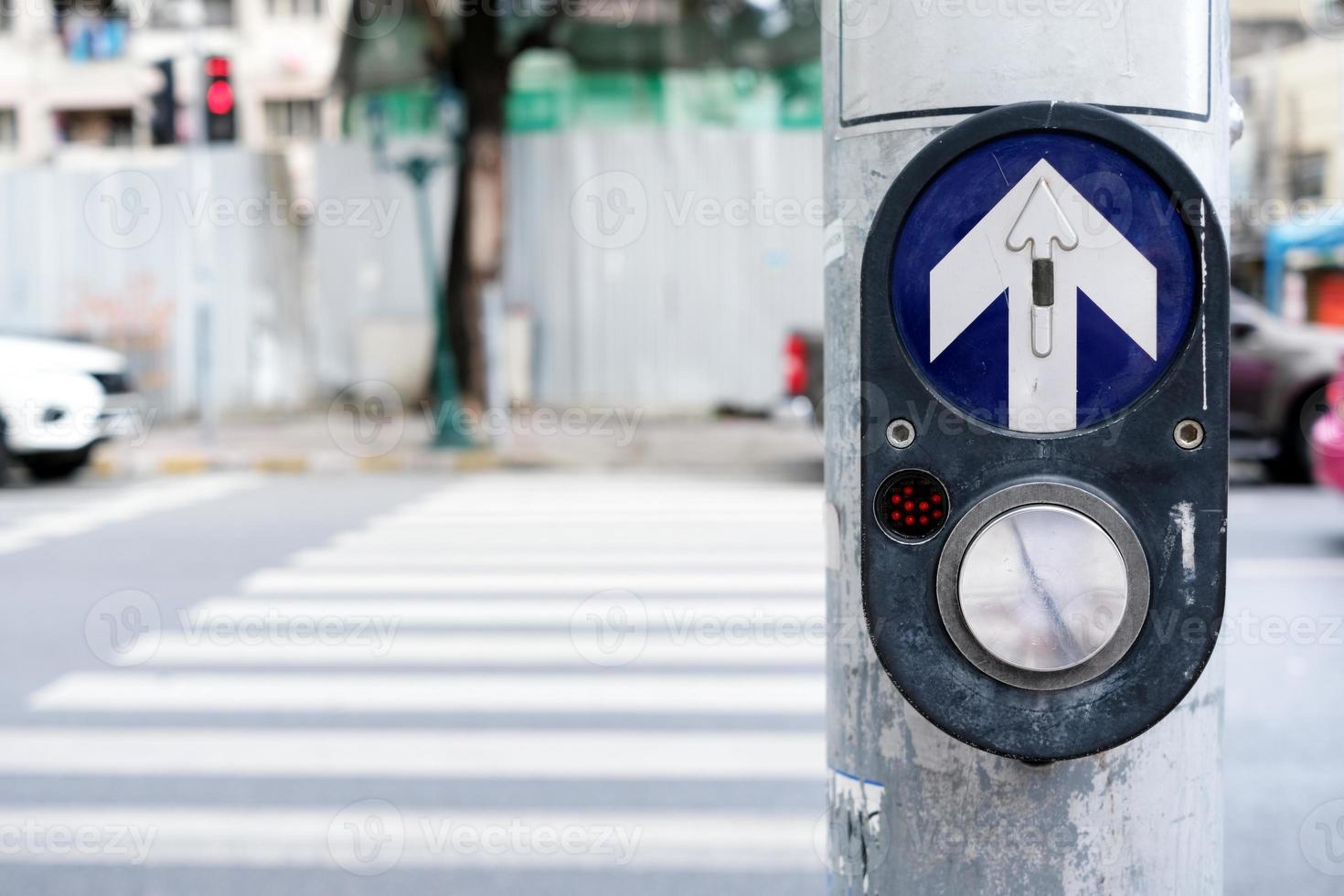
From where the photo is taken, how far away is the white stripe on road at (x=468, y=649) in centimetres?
585

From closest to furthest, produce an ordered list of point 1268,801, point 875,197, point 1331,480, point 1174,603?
point 1174,603
point 875,197
point 1268,801
point 1331,480

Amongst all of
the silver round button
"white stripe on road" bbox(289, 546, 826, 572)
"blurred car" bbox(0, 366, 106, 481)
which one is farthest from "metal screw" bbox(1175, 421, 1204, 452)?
"blurred car" bbox(0, 366, 106, 481)

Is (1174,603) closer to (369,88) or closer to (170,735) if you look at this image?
(170,735)

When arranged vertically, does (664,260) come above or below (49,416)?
above

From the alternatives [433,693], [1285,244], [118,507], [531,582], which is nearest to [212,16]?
[1285,244]

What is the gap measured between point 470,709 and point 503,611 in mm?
1628

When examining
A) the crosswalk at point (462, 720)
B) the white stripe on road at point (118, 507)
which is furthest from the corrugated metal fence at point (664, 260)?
the crosswalk at point (462, 720)

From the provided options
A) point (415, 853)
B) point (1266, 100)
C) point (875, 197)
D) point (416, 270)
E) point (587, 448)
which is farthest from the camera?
point (1266, 100)

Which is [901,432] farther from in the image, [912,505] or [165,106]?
[165,106]

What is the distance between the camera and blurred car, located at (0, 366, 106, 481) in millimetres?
11531

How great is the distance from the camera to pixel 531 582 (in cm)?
746

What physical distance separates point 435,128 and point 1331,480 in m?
12.6

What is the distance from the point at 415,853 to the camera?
153 inches

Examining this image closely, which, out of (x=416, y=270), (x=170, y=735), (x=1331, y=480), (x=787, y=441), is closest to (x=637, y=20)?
(x=416, y=270)
